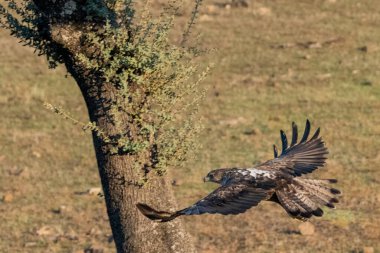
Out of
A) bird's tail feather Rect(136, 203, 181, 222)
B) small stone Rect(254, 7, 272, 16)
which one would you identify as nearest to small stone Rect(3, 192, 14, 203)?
bird's tail feather Rect(136, 203, 181, 222)

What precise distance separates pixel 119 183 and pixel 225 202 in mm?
1909

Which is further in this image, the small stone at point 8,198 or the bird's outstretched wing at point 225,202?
the small stone at point 8,198

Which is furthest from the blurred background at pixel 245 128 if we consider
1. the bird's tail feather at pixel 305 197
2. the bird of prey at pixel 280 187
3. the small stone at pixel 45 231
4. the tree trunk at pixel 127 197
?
the tree trunk at pixel 127 197

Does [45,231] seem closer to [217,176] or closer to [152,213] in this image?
[217,176]

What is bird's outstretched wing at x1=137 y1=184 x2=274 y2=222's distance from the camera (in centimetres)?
978

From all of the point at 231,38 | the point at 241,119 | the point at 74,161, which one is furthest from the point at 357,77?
the point at 74,161

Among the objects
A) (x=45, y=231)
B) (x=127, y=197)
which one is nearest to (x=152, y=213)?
(x=127, y=197)

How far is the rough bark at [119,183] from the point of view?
38.1 ft

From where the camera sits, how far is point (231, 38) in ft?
116

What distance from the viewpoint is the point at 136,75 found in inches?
463

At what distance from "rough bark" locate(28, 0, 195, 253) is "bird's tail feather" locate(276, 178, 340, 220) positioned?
135cm

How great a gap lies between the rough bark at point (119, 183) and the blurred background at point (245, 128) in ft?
17.3

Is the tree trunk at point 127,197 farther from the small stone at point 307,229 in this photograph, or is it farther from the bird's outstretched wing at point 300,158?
the small stone at point 307,229

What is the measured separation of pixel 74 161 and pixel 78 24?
38.9 ft
